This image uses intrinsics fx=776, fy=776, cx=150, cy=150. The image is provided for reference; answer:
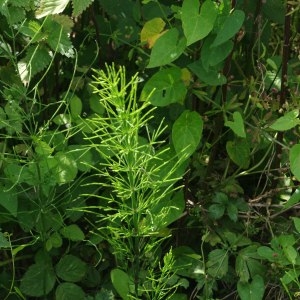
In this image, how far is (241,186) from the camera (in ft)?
6.55

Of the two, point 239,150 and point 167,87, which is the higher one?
Result: point 167,87

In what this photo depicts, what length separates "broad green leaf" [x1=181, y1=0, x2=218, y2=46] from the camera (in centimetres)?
153

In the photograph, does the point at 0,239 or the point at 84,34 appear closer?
the point at 0,239

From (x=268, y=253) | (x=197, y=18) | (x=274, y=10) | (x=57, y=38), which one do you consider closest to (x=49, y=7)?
(x=57, y=38)

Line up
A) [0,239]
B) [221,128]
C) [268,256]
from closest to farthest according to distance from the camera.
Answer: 1. [0,239]
2. [268,256]
3. [221,128]

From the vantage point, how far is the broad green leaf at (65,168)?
1.64 meters

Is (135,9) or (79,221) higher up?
(135,9)

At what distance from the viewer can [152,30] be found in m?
1.76

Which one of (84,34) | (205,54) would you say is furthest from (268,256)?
(84,34)

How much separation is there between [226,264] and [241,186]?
0.30m

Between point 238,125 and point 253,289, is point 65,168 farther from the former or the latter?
point 253,289

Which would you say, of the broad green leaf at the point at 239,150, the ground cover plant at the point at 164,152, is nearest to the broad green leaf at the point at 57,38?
the ground cover plant at the point at 164,152

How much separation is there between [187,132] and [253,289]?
0.38 metres

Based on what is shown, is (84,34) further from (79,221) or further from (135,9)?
(79,221)
